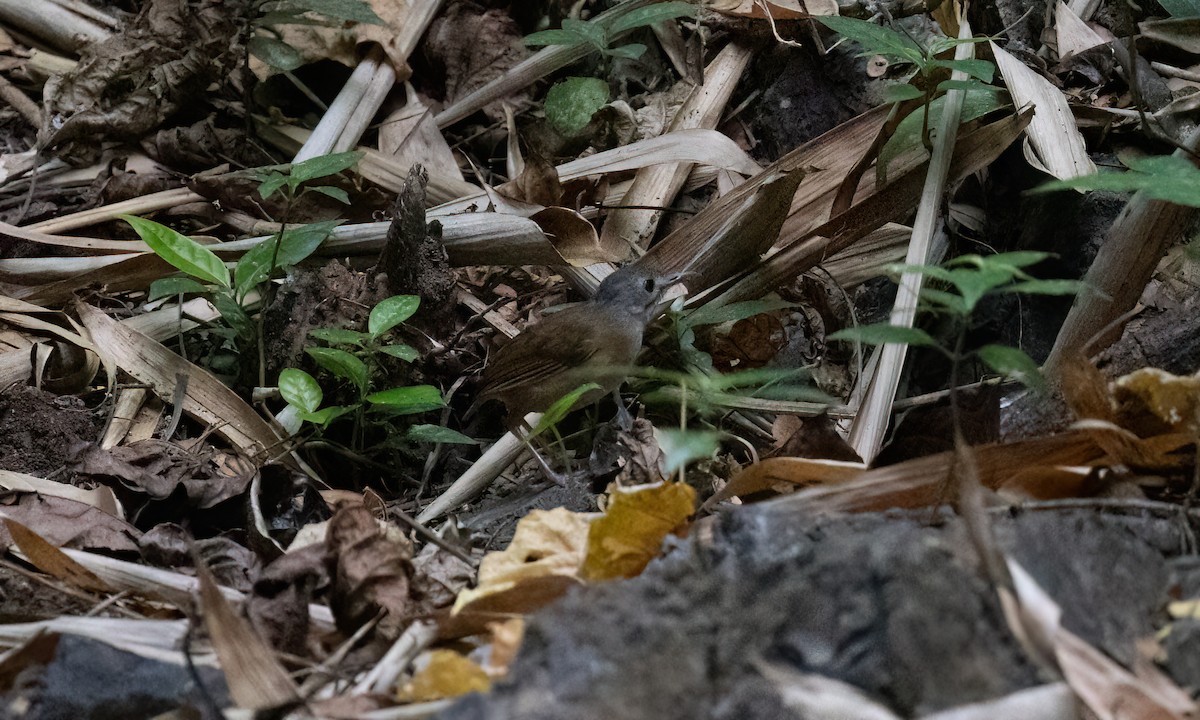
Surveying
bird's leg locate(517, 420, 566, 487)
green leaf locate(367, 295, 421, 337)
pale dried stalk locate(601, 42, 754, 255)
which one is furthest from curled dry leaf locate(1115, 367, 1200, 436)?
pale dried stalk locate(601, 42, 754, 255)

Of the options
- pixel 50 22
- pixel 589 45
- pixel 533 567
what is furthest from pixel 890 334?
pixel 50 22

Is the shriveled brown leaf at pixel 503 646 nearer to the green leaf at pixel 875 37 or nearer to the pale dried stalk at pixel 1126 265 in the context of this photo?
the pale dried stalk at pixel 1126 265

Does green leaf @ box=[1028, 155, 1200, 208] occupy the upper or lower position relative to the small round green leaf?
upper

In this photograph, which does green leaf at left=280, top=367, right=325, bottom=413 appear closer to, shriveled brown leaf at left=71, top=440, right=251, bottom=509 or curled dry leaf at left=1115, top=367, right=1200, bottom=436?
shriveled brown leaf at left=71, top=440, right=251, bottom=509

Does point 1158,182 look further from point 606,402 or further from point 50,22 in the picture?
point 50,22

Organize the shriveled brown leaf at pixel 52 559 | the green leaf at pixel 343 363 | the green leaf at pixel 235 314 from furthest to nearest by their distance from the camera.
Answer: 1. the green leaf at pixel 235 314
2. the green leaf at pixel 343 363
3. the shriveled brown leaf at pixel 52 559

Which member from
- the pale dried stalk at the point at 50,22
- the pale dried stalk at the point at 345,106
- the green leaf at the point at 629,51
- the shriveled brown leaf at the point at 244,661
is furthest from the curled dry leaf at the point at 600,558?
the pale dried stalk at the point at 50,22

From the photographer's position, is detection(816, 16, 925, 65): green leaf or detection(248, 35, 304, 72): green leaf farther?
detection(248, 35, 304, 72): green leaf
